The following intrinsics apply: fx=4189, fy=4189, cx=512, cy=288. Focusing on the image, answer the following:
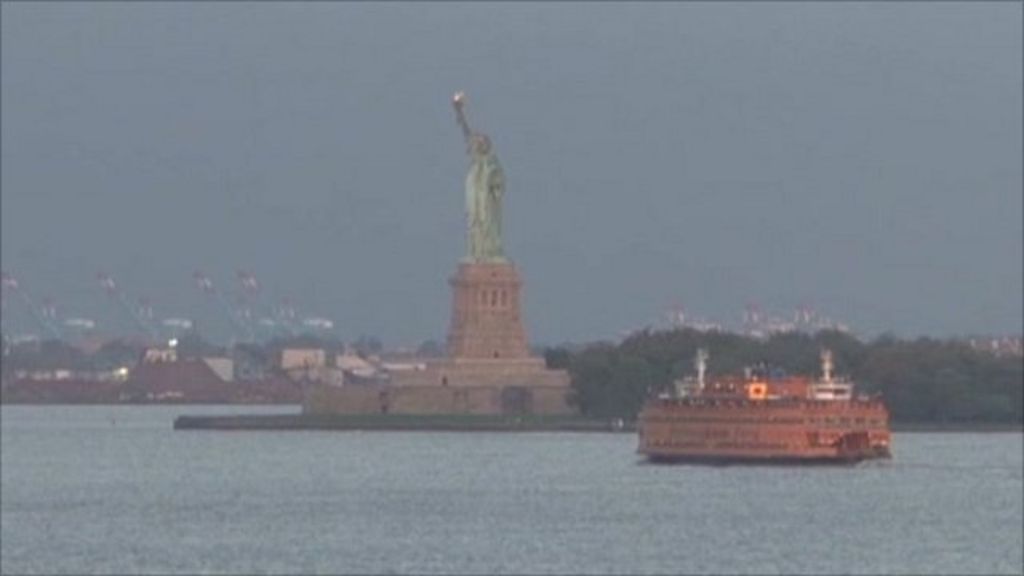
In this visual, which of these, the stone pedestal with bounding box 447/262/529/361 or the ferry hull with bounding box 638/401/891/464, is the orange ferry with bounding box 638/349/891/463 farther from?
the stone pedestal with bounding box 447/262/529/361

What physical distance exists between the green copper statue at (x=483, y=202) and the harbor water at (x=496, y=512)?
55.3 ft

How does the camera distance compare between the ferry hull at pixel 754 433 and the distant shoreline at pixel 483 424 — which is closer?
the ferry hull at pixel 754 433

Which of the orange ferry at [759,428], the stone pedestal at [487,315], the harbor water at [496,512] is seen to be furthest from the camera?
the stone pedestal at [487,315]

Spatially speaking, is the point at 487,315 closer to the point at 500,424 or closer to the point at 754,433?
the point at 500,424

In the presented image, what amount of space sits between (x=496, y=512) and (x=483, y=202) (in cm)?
5940

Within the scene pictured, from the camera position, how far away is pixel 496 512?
68.8m

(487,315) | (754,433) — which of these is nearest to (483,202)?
(487,315)

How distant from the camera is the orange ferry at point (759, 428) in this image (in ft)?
304

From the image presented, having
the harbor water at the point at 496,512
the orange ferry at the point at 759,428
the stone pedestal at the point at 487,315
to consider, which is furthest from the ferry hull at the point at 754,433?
the stone pedestal at the point at 487,315

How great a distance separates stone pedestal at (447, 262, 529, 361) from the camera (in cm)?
12462

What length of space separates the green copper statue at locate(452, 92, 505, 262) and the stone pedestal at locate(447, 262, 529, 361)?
1194mm

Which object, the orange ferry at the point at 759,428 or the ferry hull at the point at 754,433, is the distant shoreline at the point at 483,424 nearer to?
the orange ferry at the point at 759,428

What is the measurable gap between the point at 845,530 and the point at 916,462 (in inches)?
1292

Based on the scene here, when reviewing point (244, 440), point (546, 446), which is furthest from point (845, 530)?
point (244, 440)
